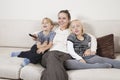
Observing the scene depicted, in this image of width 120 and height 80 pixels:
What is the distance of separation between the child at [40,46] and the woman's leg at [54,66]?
111 millimetres

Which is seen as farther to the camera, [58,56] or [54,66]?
[58,56]

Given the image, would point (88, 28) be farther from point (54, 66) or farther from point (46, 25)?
point (54, 66)

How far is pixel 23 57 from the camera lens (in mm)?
2584

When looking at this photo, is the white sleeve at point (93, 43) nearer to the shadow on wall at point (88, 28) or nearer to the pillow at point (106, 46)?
the pillow at point (106, 46)

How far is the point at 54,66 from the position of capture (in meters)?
2.13

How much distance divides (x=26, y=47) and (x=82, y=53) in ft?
3.03

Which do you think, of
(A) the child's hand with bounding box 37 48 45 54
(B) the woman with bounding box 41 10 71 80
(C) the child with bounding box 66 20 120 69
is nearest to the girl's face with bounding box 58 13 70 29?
(B) the woman with bounding box 41 10 71 80

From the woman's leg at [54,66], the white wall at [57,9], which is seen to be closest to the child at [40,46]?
the woman's leg at [54,66]

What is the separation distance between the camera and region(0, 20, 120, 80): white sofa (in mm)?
2102

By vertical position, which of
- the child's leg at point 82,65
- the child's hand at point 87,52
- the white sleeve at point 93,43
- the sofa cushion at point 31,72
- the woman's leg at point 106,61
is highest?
the white sleeve at point 93,43

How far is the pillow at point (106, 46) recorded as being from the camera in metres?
2.55

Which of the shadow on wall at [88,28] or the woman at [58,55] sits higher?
the shadow on wall at [88,28]

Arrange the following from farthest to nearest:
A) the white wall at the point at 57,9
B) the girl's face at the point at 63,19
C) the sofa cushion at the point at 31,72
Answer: the white wall at the point at 57,9
the girl's face at the point at 63,19
the sofa cushion at the point at 31,72

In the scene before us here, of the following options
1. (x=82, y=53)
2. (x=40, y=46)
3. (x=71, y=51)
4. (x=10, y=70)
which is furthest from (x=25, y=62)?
(x=82, y=53)
